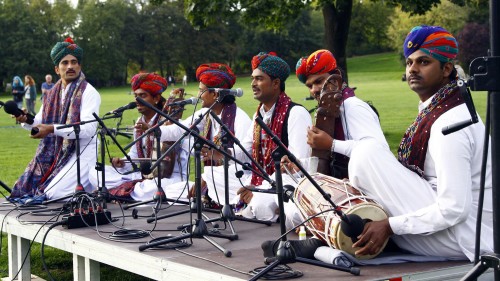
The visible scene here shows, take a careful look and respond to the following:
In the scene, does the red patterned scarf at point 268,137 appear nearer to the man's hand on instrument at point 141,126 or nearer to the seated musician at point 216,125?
the seated musician at point 216,125

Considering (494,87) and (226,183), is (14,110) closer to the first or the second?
(226,183)

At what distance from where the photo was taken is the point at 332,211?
4.45 m

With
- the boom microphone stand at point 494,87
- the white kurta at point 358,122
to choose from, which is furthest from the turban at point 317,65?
the boom microphone stand at point 494,87

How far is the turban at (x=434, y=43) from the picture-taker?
14.5ft

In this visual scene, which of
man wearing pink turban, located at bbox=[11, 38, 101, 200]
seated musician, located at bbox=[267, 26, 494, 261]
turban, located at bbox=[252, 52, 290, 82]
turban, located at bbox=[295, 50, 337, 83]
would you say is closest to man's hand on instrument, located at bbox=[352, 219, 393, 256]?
seated musician, located at bbox=[267, 26, 494, 261]

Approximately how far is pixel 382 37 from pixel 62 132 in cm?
8785

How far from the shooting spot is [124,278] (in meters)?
6.60

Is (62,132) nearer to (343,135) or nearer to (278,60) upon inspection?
(278,60)

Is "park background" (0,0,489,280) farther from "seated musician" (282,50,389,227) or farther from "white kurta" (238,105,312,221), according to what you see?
"seated musician" (282,50,389,227)

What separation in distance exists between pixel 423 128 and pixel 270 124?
212cm

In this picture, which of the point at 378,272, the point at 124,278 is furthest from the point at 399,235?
the point at 124,278

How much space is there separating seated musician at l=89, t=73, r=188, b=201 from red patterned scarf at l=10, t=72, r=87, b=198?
1.30 ft

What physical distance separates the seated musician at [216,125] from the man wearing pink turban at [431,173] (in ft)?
8.38

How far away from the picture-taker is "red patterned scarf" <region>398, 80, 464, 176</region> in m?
4.37
